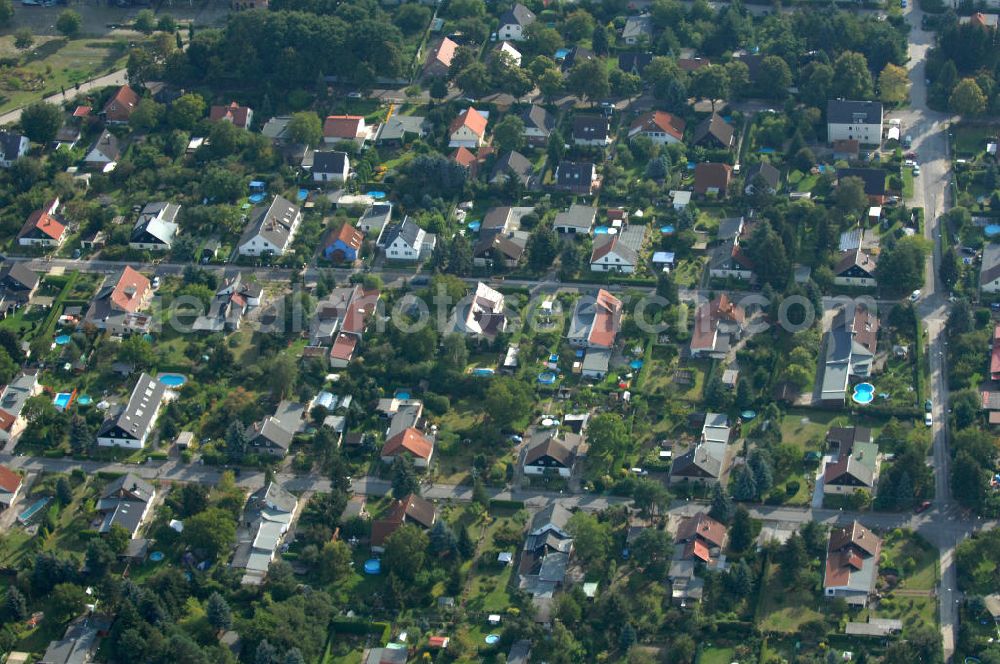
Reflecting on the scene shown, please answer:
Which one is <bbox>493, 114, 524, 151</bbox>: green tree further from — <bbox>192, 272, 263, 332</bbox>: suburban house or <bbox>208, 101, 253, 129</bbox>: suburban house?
<bbox>192, 272, 263, 332</bbox>: suburban house

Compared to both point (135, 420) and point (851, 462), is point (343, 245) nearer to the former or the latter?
point (135, 420)

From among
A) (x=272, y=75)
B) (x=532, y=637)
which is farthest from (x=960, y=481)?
(x=272, y=75)

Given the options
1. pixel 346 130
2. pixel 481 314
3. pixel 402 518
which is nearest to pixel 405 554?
pixel 402 518

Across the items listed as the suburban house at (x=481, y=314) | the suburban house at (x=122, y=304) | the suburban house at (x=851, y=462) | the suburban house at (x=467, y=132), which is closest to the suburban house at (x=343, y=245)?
the suburban house at (x=481, y=314)

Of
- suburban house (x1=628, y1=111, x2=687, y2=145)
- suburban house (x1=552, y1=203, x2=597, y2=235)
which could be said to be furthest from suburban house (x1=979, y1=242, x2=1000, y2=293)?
suburban house (x1=552, y1=203, x2=597, y2=235)

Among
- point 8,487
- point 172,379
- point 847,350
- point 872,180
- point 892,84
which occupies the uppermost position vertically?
point 892,84

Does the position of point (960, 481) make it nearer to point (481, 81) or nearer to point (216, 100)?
point (481, 81)
